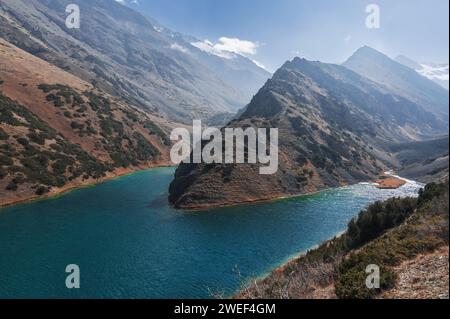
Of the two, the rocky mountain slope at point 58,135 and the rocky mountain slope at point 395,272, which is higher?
the rocky mountain slope at point 58,135

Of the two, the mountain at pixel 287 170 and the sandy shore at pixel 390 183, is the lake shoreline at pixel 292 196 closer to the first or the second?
the sandy shore at pixel 390 183

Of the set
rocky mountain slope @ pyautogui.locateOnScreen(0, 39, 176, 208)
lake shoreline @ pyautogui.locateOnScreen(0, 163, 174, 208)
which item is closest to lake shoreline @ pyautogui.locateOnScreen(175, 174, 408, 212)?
lake shoreline @ pyautogui.locateOnScreen(0, 163, 174, 208)

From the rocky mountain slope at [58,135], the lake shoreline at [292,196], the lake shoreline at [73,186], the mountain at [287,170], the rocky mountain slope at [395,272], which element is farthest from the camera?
the rocky mountain slope at [58,135]

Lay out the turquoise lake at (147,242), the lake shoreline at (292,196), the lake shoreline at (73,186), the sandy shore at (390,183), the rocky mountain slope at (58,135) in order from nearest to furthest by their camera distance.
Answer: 1. the turquoise lake at (147,242)
2. the lake shoreline at (73,186)
3. the lake shoreline at (292,196)
4. the rocky mountain slope at (58,135)
5. the sandy shore at (390,183)

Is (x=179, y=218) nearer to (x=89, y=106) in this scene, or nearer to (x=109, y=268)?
(x=109, y=268)

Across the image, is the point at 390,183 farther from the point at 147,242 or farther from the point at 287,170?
the point at 147,242

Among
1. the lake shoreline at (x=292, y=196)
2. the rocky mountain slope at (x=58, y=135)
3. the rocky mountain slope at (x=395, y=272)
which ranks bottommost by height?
the rocky mountain slope at (x=395, y=272)

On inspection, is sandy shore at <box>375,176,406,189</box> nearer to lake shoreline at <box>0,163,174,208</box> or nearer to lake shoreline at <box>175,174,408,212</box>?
lake shoreline at <box>175,174,408,212</box>

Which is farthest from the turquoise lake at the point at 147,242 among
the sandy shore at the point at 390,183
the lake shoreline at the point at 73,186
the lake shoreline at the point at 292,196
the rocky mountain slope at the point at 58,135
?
the sandy shore at the point at 390,183

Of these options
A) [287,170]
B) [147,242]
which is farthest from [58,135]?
[147,242]
